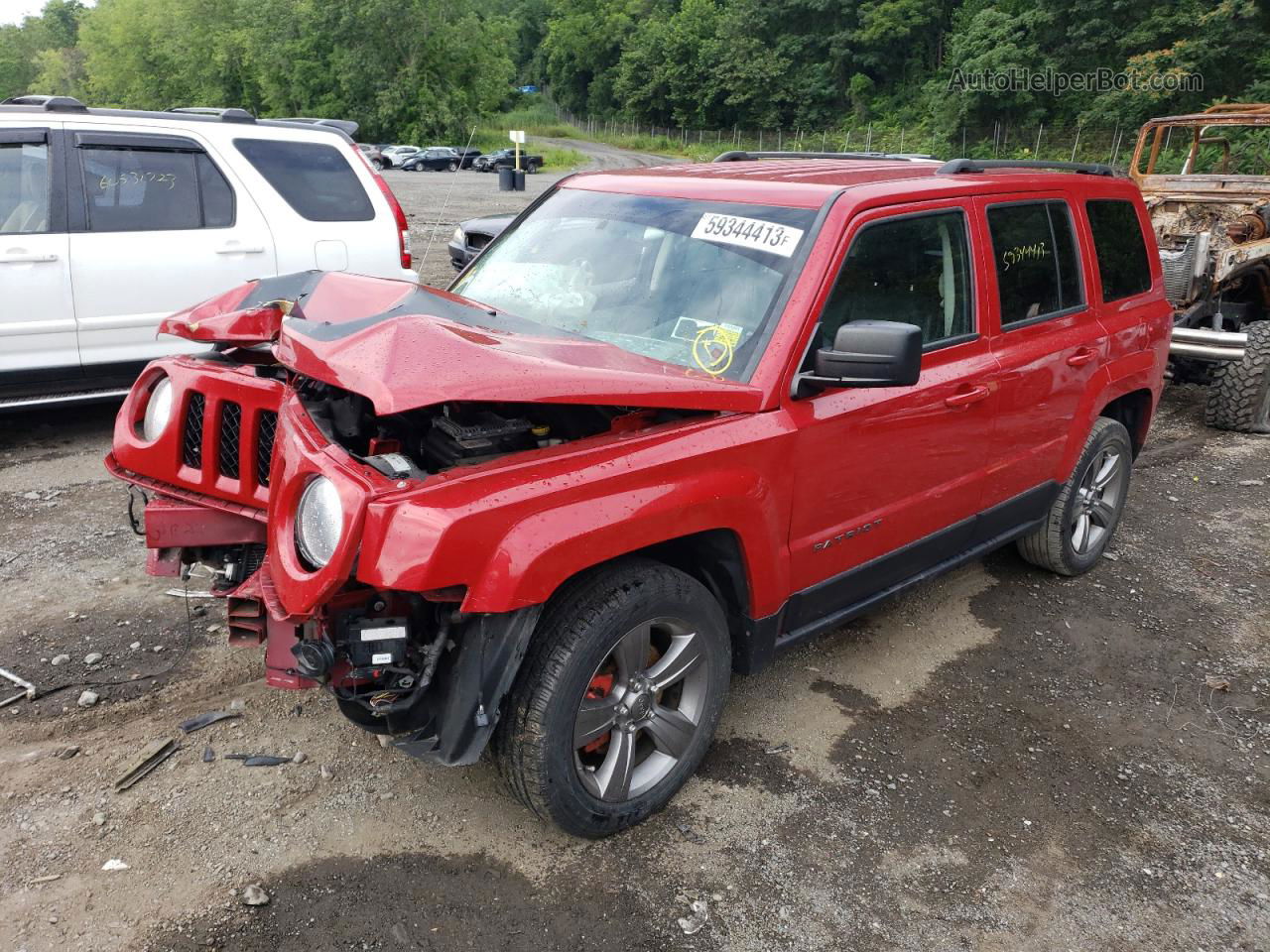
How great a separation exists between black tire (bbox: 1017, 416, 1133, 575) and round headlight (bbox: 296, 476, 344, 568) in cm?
336

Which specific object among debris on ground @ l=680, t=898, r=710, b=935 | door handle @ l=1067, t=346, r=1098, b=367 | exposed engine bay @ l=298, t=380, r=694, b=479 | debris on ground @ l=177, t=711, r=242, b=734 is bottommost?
debris on ground @ l=680, t=898, r=710, b=935

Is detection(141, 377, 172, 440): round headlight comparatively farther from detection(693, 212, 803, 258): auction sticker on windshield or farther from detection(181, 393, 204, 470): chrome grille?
detection(693, 212, 803, 258): auction sticker on windshield

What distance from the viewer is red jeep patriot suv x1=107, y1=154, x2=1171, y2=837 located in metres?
2.37

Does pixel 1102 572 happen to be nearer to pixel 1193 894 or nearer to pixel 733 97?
pixel 1193 894

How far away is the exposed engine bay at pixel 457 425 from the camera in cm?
259

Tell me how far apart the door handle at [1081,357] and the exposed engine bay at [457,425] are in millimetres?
2036

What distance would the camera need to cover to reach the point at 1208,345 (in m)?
7.28

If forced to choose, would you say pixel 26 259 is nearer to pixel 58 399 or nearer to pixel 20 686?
pixel 58 399

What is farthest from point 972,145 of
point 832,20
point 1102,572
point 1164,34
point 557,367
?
point 557,367

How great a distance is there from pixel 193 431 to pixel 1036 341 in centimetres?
311

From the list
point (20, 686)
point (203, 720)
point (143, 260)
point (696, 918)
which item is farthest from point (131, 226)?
point (696, 918)

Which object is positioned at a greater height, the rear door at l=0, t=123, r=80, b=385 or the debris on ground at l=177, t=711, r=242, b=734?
the rear door at l=0, t=123, r=80, b=385

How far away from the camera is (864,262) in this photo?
10.3 ft

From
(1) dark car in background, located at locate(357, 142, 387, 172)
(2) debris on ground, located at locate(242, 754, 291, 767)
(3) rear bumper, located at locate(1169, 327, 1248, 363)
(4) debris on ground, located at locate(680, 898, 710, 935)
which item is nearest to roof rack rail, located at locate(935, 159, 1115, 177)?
(4) debris on ground, located at locate(680, 898, 710, 935)
